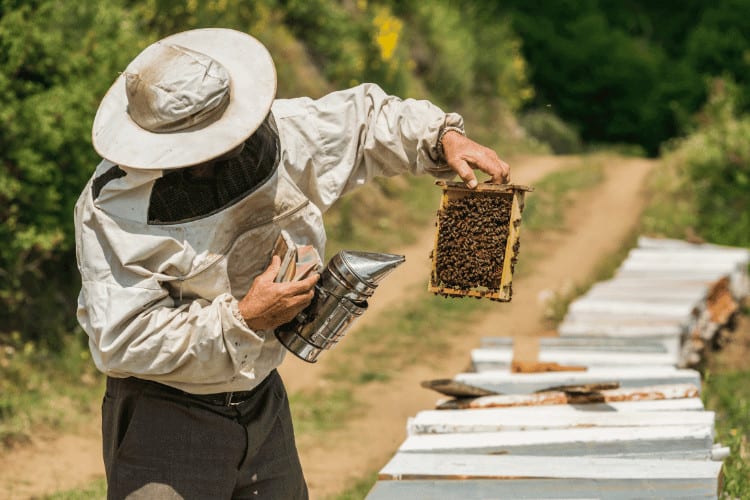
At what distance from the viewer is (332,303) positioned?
9.65ft

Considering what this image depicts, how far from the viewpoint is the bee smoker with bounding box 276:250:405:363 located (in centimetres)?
293

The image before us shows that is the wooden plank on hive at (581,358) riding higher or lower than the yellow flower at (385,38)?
higher

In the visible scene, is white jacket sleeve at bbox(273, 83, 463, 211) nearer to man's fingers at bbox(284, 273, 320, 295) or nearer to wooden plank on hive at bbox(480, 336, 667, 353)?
man's fingers at bbox(284, 273, 320, 295)

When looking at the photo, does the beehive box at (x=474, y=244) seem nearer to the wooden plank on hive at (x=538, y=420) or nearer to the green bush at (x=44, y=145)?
the wooden plank on hive at (x=538, y=420)

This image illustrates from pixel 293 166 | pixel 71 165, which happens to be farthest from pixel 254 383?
pixel 71 165

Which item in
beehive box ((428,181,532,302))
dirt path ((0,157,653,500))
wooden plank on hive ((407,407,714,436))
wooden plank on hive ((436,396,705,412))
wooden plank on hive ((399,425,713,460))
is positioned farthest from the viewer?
dirt path ((0,157,653,500))

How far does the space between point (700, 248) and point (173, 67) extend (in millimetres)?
6870

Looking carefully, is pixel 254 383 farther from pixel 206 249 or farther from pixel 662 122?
pixel 662 122

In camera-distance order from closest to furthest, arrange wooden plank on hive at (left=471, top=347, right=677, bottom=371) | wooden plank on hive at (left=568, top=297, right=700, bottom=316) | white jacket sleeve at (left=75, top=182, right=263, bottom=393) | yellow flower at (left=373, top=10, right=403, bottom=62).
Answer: white jacket sleeve at (left=75, top=182, right=263, bottom=393) < wooden plank on hive at (left=471, top=347, right=677, bottom=371) < wooden plank on hive at (left=568, top=297, right=700, bottom=316) < yellow flower at (left=373, top=10, right=403, bottom=62)

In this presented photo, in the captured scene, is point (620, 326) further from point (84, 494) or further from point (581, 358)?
point (84, 494)

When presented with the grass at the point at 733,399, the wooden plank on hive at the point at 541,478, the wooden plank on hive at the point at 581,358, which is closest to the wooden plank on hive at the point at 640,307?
the grass at the point at 733,399

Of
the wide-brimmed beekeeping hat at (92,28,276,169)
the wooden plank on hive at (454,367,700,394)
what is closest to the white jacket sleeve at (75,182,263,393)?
the wide-brimmed beekeeping hat at (92,28,276,169)

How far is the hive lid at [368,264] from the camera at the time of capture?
2936 millimetres

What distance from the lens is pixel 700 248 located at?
8.62m
